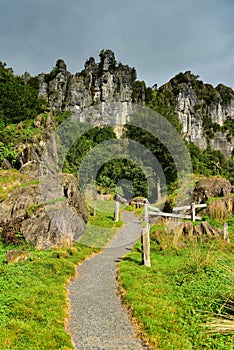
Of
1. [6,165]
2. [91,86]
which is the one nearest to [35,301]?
[6,165]

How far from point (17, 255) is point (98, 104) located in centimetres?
4839

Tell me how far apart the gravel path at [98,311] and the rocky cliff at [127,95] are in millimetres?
43302

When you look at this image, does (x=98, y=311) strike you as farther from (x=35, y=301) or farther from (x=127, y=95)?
(x=127, y=95)

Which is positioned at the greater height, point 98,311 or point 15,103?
point 15,103

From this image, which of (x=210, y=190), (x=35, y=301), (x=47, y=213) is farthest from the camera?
(x=210, y=190)

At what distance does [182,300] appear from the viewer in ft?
26.0

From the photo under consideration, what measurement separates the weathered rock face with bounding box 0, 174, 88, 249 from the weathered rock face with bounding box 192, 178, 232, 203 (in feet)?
34.8

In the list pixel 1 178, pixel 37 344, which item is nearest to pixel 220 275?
pixel 37 344

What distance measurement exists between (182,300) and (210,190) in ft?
55.7

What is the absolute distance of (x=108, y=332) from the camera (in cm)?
673

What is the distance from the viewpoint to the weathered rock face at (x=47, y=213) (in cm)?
1367

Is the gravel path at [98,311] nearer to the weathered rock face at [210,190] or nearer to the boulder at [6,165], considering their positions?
the weathered rock face at [210,190]

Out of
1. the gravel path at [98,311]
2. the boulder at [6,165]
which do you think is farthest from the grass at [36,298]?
the boulder at [6,165]

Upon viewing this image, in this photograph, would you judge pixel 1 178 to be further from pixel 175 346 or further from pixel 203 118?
pixel 203 118
